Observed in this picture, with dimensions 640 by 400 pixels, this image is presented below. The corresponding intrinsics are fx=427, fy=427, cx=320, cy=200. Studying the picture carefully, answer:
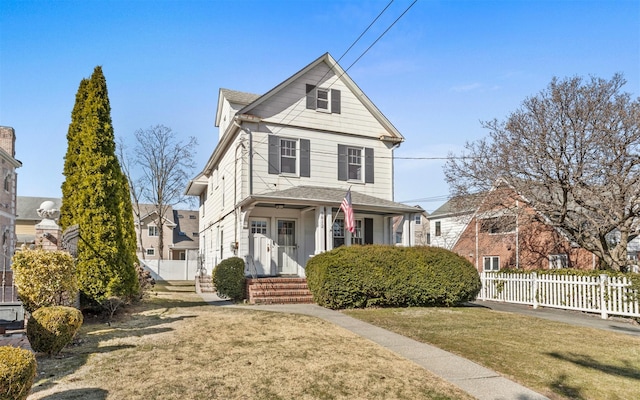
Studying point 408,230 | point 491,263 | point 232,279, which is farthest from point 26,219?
point 491,263

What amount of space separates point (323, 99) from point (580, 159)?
10201 mm

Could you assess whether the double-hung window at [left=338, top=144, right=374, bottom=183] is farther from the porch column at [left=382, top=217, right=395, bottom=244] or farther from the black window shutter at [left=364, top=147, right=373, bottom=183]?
the porch column at [left=382, top=217, right=395, bottom=244]

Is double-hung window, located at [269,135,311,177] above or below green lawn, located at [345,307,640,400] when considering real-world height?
above

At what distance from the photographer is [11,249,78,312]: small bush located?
7348 mm

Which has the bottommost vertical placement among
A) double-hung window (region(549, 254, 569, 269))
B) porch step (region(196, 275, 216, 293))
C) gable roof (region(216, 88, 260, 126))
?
porch step (region(196, 275, 216, 293))

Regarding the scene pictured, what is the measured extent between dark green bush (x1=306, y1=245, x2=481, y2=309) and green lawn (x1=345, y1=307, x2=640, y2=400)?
71 cm

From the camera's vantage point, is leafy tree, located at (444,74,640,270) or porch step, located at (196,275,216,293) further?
porch step, located at (196,275,216,293)

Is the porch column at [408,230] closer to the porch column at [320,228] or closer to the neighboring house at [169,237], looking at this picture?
the porch column at [320,228]

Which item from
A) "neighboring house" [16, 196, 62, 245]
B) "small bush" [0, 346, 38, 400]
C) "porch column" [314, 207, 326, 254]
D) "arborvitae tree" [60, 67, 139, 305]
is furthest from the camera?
"neighboring house" [16, 196, 62, 245]

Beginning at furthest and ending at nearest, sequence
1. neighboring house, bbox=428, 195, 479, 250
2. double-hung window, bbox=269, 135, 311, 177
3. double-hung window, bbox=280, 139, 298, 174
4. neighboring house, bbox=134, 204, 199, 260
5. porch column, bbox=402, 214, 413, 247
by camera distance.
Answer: neighboring house, bbox=134, 204, 199, 260 < neighboring house, bbox=428, 195, 479, 250 < porch column, bbox=402, 214, 413, 247 < double-hung window, bbox=280, 139, 298, 174 < double-hung window, bbox=269, 135, 311, 177

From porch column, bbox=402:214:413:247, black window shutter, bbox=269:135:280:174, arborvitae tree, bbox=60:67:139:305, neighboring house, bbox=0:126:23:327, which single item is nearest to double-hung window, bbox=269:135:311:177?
black window shutter, bbox=269:135:280:174

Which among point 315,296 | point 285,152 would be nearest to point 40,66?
point 285,152

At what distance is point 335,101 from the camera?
1798 centimetres

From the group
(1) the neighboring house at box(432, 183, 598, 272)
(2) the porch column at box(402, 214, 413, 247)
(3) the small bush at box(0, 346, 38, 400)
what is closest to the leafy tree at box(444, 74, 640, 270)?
(1) the neighboring house at box(432, 183, 598, 272)
